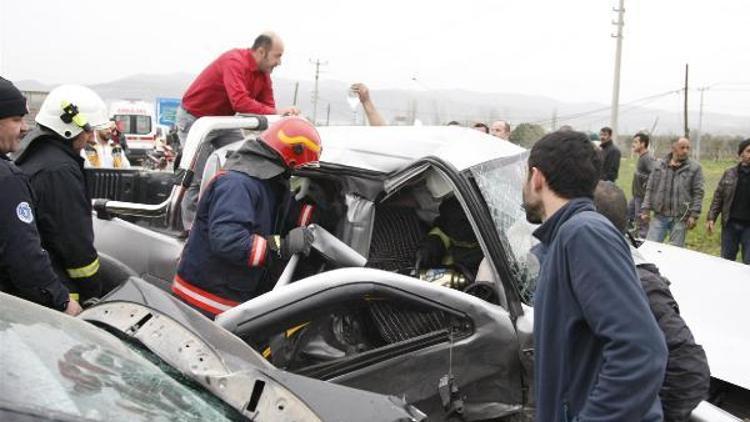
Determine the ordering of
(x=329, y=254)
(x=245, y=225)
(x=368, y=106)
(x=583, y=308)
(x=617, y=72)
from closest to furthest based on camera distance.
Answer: (x=583, y=308)
(x=245, y=225)
(x=329, y=254)
(x=368, y=106)
(x=617, y=72)

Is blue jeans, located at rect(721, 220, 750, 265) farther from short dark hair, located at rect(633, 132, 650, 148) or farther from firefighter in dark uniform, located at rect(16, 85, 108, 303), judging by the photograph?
firefighter in dark uniform, located at rect(16, 85, 108, 303)

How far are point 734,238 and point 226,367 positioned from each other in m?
6.75

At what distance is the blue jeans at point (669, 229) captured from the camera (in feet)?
24.8

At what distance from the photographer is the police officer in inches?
99.1

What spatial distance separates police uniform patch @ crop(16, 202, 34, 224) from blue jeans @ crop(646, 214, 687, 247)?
7.08m

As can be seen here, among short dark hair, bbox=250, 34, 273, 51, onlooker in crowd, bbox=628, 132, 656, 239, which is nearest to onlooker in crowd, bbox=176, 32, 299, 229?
short dark hair, bbox=250, 34, 273, 51

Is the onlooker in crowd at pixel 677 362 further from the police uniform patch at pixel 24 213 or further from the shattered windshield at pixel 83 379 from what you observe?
the police uniform patch at pixel 24 213

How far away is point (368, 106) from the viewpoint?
5.20 metres

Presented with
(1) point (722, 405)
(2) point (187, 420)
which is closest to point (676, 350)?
(1) point (722, 405)

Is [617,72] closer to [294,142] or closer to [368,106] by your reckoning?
[368,106]

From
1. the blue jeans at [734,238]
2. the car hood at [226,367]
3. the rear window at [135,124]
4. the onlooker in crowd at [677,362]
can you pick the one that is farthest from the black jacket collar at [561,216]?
the rear window at [135,124]

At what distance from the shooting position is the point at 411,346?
2.71 meters

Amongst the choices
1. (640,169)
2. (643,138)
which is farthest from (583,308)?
(643,138)

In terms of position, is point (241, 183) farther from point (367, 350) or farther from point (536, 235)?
point (536, 235)
